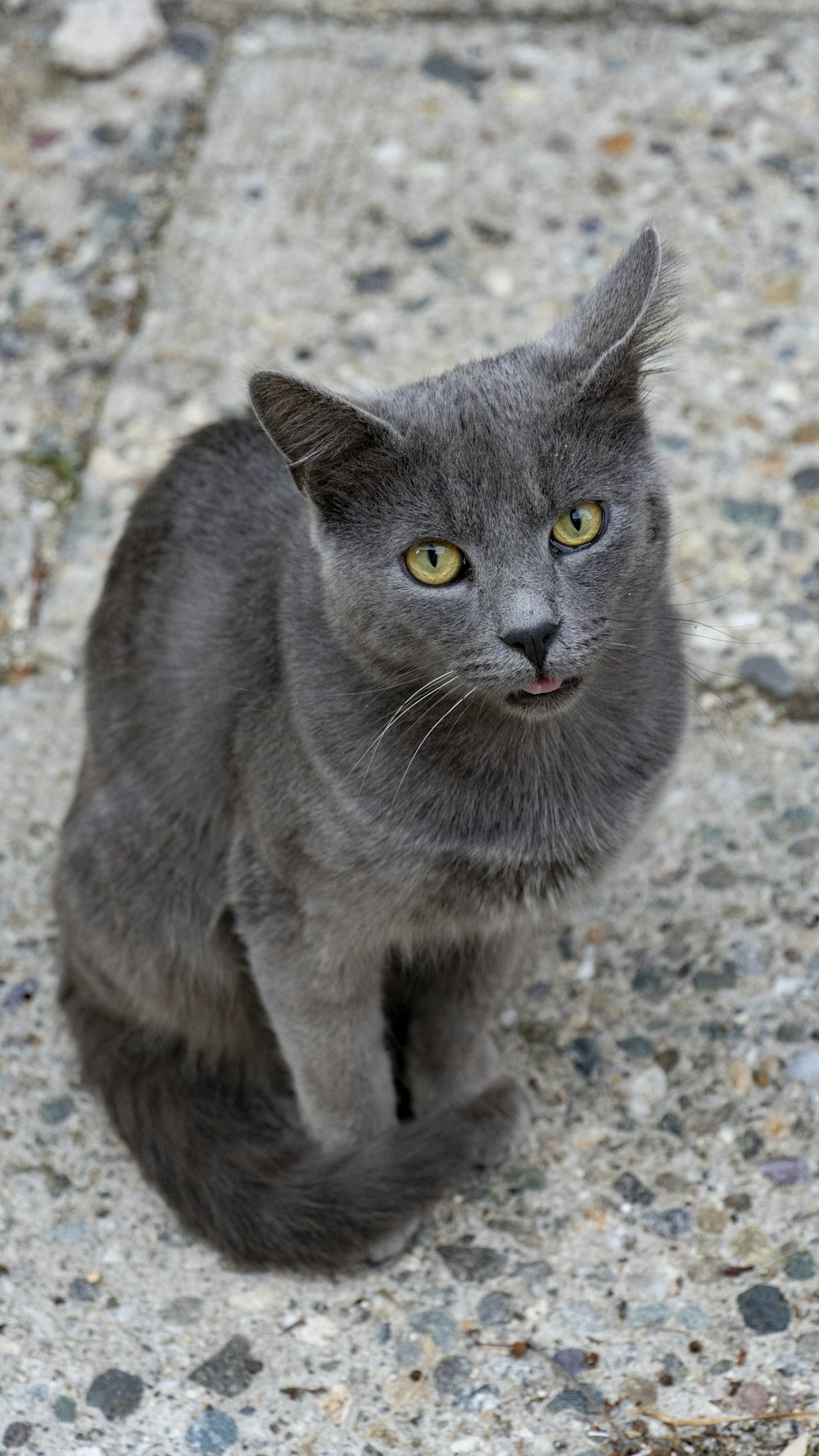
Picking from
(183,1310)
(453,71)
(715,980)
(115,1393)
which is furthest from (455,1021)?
(453,71)

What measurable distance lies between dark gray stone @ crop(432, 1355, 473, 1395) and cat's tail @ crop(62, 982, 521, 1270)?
6.8 inches

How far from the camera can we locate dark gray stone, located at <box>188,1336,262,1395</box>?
188 cm

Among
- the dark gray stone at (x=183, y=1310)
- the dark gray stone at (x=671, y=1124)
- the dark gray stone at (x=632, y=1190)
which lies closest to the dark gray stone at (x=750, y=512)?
the dark gray stone at (x=671, y=1124)

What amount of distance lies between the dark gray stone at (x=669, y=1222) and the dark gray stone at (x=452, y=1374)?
11.5 inches

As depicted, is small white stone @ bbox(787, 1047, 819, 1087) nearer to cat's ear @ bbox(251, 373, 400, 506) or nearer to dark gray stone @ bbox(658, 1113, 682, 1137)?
dark gray stone @ bbox(658, 1113, 682, 1137)

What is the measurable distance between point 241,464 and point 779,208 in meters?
1.56

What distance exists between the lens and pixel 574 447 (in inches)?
64.9

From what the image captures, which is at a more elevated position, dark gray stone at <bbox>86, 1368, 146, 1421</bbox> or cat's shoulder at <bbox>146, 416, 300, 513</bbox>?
cat's shoulder at <bbox>146, 416, 300, 513</bbox>

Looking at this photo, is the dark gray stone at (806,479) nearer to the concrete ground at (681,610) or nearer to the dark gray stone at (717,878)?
the concrete ground at (681,610)

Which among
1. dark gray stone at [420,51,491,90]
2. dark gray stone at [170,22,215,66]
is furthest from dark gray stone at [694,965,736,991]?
dark gray stone at [170,22,215,66]

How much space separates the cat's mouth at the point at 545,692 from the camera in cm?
163

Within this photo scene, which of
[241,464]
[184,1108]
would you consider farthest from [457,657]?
[184,1108]

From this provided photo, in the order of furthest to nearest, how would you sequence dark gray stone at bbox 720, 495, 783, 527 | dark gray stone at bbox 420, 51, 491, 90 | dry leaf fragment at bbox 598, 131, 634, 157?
dark gray stone at bbox 420, 51, 491, 90 < dry leaf fragment at bbox 598, 131, 634, 157 < dark gray stone at bbox 720, 495, 783, 527

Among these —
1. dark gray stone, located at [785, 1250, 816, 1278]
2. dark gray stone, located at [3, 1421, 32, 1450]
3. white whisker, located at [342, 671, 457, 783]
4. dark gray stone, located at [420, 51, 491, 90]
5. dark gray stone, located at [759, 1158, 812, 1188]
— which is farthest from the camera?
dark gray stone, located at [420, 51, 491, 90]
